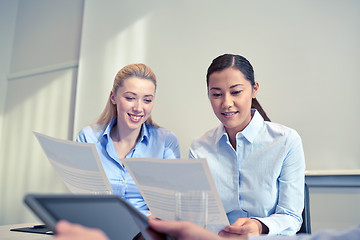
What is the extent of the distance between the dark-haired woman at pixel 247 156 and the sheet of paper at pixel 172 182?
1.52 feet

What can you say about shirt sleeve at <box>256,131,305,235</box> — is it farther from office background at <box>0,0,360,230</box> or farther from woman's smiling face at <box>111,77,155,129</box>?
woman's smiling face at <box>111,77,155,129</box>

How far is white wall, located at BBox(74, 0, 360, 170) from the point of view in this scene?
199 cm

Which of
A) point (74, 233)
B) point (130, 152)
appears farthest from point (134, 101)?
point (74, 233)

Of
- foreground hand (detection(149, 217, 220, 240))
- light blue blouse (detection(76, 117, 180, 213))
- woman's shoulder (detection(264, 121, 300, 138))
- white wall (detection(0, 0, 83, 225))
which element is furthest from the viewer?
white wall (detection(0, 0, 83, 225))

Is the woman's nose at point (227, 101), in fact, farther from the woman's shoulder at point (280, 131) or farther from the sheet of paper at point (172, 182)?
the sheet of paper at point (172, 182)

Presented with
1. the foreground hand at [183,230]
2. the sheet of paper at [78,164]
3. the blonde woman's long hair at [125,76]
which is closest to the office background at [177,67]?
the blonde woman's long hair at [125,76]

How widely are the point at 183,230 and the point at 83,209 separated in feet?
0.54

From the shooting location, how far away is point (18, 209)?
11.2 feet

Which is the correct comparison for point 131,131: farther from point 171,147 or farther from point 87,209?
point 87,209

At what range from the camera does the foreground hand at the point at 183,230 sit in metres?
0.55

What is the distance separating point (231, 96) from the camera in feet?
4.96

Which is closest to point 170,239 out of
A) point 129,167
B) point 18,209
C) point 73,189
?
point 129,167

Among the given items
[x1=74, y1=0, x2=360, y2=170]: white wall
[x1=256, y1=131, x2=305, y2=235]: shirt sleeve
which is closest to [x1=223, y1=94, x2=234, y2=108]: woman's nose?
[x1=256, y1=131, x2=305, y2=235]: shirt sleeve

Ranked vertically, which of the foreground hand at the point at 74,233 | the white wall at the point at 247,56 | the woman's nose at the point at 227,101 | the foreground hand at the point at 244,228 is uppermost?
the white wall at the point at 247,56
